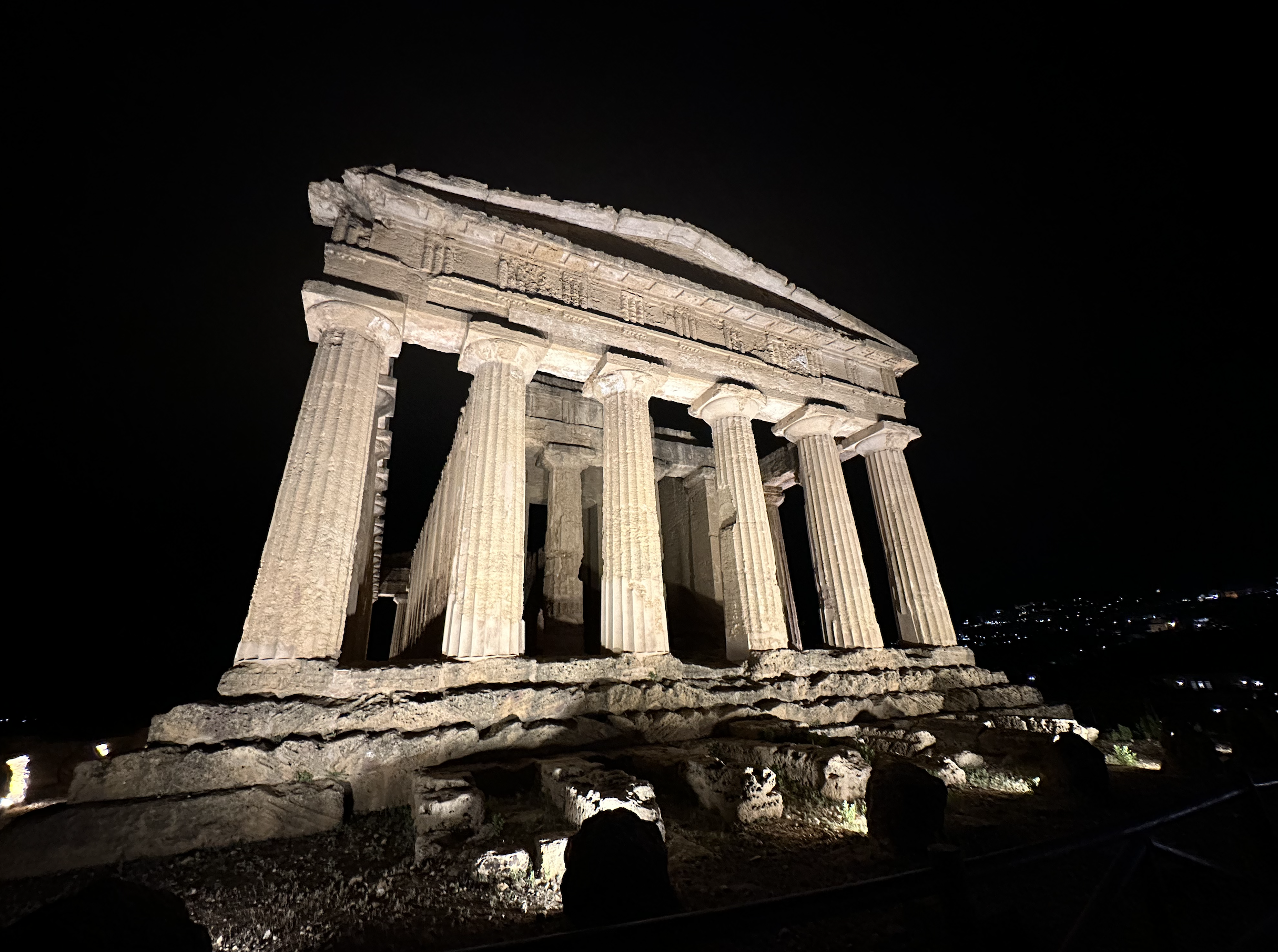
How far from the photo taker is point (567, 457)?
14.0 m

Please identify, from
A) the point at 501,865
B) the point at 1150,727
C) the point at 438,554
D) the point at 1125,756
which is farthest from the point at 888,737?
the point at 438,554

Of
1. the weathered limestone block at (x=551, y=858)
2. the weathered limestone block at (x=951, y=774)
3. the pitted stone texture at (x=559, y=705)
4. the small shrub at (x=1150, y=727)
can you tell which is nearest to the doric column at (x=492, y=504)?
the pitted stone texture at (x=559, y=705)

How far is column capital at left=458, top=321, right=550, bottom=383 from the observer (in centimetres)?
916

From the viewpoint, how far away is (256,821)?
4.78 m

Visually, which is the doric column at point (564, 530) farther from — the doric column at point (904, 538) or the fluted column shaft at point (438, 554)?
the doric column at point (904, 538)

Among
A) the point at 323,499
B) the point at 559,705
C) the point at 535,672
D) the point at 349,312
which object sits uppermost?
the point at 349,312

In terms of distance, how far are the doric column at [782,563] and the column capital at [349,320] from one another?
1070cm

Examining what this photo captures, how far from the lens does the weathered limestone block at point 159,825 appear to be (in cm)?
403

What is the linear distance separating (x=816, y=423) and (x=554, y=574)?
7332 mm

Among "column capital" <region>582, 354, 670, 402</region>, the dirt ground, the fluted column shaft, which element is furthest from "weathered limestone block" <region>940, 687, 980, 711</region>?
the fluted column shaft

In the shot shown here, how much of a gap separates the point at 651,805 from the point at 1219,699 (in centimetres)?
2348

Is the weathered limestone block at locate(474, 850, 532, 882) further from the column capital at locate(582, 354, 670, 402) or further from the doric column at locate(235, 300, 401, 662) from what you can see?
the column capital at locate(582, 354, 670, 402)

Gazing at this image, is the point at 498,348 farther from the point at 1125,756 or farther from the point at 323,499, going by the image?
the point at 1125,756

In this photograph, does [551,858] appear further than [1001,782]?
No
